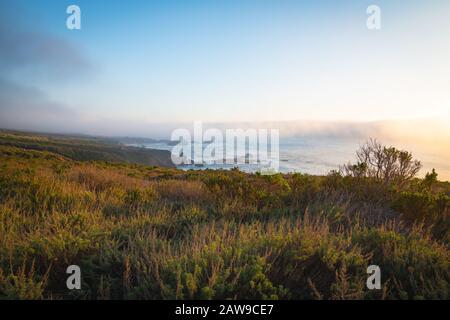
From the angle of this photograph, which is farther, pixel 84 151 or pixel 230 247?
pixel 84 151

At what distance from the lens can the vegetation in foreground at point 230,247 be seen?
10.0 feet

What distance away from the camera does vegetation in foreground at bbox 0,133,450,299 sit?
3062 mm

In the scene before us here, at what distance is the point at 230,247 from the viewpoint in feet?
11.6

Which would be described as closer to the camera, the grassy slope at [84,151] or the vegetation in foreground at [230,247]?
the vegetation in foreground at [230,247]

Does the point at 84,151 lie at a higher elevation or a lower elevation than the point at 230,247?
lower

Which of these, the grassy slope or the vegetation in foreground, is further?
the grassy slope

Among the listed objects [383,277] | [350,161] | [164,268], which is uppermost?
[350,161]

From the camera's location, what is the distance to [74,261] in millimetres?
3871
